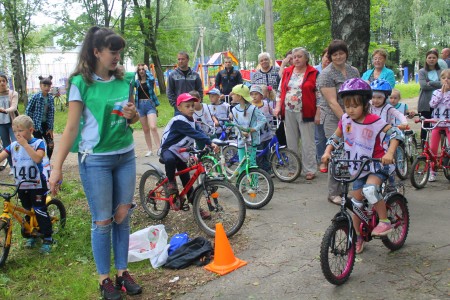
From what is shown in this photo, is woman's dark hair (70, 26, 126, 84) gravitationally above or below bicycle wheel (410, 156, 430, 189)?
above

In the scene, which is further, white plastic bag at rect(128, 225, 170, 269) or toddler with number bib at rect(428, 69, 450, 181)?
toddler with number bib at rect(428, 69, 450, 181)

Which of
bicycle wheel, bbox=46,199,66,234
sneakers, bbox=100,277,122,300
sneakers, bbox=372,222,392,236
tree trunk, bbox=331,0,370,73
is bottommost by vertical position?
sneakers, bbox=100,277,122,300

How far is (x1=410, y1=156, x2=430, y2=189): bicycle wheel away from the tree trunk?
6.95ft

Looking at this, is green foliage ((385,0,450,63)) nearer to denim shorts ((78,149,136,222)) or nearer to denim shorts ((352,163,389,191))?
denim shorts ((352,163,389,191))

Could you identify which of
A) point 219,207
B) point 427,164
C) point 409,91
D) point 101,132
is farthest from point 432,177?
point 409,91

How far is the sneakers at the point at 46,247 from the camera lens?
522 cm

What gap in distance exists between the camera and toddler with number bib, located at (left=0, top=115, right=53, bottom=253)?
5031mm

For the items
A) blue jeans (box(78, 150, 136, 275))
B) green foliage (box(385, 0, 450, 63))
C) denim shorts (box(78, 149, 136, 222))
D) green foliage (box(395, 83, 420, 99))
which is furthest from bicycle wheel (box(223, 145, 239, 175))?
green foliage (box(385, 0, 450, 63))

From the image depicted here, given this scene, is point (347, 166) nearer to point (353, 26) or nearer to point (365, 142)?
point (365, 142)

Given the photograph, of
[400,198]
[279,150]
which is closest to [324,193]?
[279,150]

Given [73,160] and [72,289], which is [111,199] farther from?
[73,160]

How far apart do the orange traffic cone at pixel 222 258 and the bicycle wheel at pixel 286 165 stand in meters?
3.39

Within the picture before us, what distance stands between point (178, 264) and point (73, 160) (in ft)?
25.5

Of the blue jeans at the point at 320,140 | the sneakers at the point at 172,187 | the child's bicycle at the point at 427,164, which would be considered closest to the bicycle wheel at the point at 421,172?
the child's bicycle at the point at 427,164
